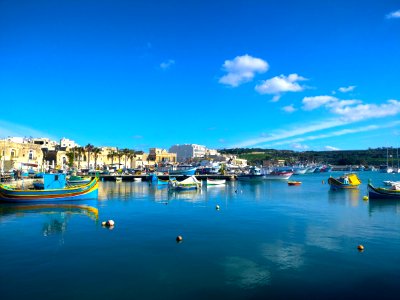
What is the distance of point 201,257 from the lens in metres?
16.7

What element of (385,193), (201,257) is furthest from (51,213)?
(385,193)

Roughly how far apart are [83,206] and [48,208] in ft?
12.1

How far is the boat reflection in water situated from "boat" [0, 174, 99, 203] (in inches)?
32.2

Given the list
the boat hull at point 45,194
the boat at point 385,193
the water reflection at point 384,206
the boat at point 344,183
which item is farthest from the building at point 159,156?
the water reflection at point 384,206

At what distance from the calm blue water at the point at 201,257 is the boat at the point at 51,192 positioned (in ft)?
28.0

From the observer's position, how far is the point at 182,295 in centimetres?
1211

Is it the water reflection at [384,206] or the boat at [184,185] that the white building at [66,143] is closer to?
the boat at [184,185]

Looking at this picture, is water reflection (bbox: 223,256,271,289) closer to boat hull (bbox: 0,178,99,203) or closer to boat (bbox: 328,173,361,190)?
boat hull (bbox: 0,178,99,203)

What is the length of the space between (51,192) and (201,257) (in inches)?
1100

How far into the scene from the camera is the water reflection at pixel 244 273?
43.3 feet

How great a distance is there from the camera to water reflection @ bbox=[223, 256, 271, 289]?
1321 cm

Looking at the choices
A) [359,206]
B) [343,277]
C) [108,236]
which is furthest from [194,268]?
[359,206]

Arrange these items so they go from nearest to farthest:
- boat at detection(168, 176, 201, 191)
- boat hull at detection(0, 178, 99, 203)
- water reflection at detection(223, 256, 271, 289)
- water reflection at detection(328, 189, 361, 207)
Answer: water reflection at detection(223, 256, 271, 289), boat hull at detection(0, 178, 99, 203), water reflection at detection(328, 189, 361, 207), boat at detection(168, 176, 201, 191)

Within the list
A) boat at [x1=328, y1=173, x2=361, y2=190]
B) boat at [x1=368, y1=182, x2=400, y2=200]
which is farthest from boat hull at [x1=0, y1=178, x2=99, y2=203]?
boat at [x1=328, y1=173, x2=361, y2=190]
